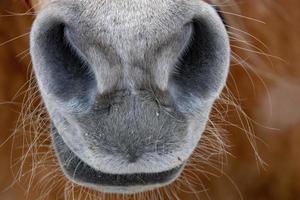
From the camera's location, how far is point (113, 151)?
114 centimetres

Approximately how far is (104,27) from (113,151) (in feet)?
0.73

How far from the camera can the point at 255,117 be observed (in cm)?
201

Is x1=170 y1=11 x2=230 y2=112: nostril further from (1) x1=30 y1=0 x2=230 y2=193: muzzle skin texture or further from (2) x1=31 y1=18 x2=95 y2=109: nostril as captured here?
(2) x1=31 y1=18 x2=95 y2=109: nostril

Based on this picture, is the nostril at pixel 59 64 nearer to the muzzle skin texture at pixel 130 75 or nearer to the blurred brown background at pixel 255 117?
the muzzle skin texture at pixel 130 75

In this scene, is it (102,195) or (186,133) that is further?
(102,195)

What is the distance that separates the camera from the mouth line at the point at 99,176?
4.08ft

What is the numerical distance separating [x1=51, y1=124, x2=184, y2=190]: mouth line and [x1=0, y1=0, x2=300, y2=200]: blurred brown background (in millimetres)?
712

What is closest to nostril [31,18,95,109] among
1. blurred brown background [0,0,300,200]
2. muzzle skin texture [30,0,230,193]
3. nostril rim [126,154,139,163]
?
muzzle skin texture [30,0,230,193]

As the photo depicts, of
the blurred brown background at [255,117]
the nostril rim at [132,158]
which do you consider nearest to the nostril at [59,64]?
the nostril rim at [132,158]

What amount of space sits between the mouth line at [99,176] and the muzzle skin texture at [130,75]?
0.11 ft

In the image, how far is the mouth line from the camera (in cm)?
124

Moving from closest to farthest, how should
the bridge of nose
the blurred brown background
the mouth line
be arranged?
the bridge of nose < the mouth line < the blurred brown background

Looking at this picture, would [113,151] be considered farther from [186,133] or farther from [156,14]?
[156,14]

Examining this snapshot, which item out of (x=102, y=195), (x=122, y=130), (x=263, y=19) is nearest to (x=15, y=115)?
(x=102, y=195)
